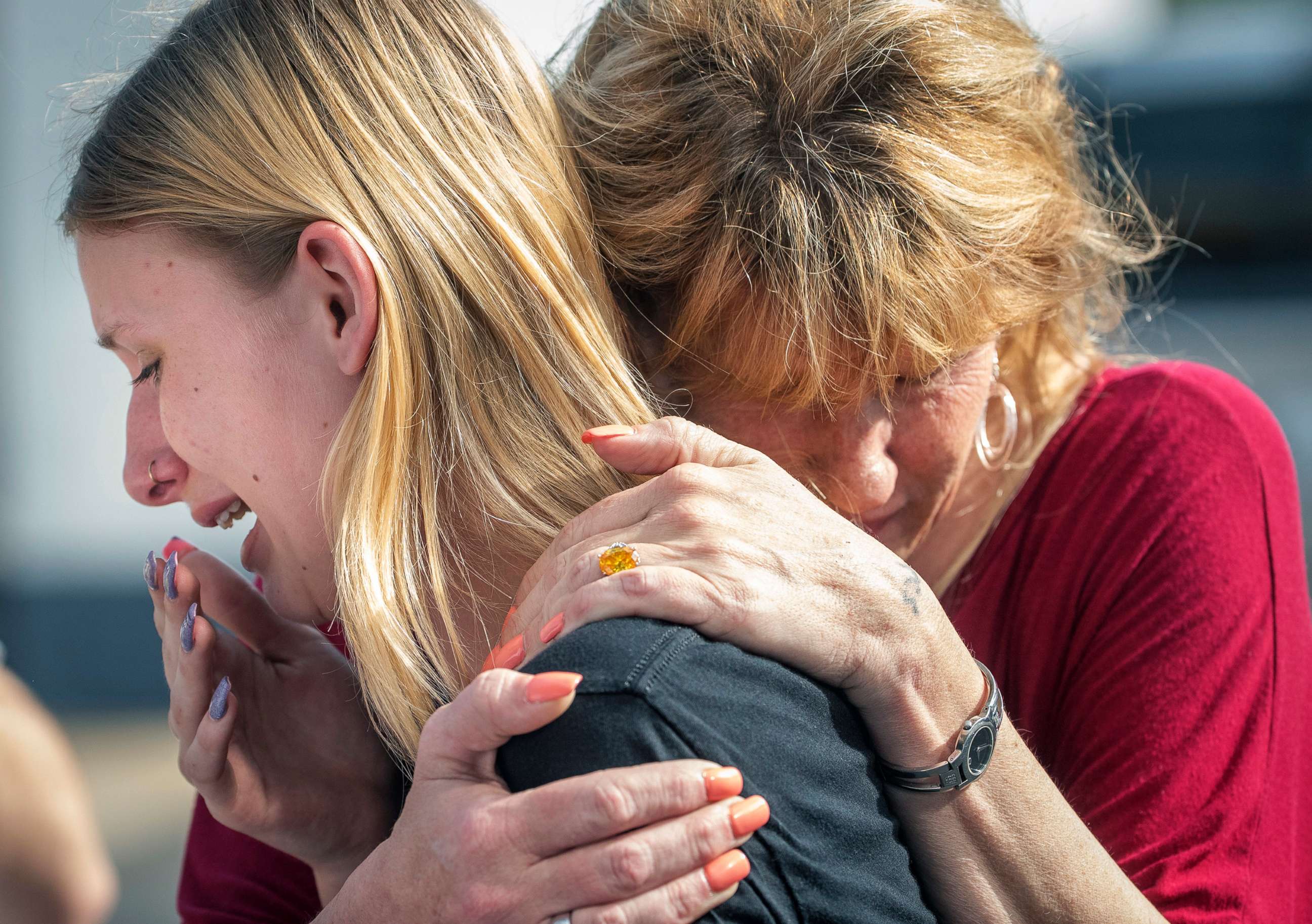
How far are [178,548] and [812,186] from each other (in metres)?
1.21

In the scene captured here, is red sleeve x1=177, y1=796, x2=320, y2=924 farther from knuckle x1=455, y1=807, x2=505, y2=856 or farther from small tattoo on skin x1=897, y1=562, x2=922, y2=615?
small tattoo on skin x1=897, y1=562, x2=922, y2=615

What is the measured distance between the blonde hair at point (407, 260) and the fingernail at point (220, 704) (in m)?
0.31

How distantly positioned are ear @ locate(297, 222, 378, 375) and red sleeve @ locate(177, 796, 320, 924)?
3.54 feet

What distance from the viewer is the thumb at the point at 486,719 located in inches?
42.4

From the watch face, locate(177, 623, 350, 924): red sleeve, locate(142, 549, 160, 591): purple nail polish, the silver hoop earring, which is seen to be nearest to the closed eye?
locate(142, 549, 160, 591): purple nail polish

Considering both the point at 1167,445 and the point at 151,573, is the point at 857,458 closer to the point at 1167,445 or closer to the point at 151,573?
the point at 1167,445

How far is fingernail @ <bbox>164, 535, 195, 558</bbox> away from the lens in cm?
181

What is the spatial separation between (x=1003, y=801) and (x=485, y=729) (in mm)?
683

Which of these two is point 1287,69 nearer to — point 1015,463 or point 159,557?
point 1015,463

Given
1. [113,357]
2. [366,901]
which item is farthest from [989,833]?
[113,357]

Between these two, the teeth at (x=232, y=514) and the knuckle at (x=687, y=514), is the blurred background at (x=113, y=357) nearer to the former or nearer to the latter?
the teeth at (x=232, y=514)

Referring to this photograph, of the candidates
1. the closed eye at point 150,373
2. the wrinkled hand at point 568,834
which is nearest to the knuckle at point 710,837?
the wrinkled hand at point 568,834

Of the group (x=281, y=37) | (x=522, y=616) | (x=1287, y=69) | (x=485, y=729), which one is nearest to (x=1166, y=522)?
(x=522, y=616)

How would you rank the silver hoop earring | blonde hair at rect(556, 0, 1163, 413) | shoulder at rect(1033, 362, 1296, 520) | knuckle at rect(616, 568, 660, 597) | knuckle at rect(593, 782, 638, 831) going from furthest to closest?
1. the silver hoop earring
2. shoulder at rect(1033, 362, 1296, 520)
3. blonde hair at rect(556, 0, 1163, 413)
4. knuckle at rect(616, 568, 660, 597)
5. knuckle at rect(593, 782, 638, 831)
